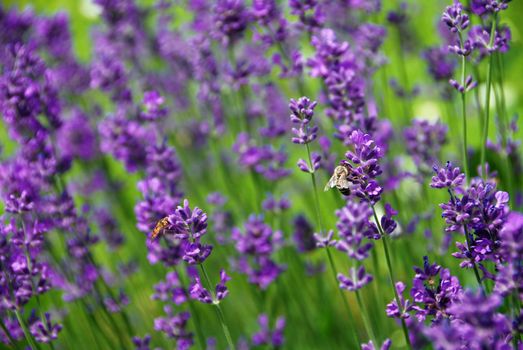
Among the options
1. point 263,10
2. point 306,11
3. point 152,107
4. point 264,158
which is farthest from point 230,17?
point 264,158

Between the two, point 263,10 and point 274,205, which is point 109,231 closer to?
point 274,205

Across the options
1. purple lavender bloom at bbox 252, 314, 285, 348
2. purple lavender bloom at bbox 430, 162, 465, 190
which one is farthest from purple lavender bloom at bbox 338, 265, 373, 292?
purple lavender bloom at bbox 252, 314, 285, 348

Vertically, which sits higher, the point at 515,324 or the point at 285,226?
the point at 515,324

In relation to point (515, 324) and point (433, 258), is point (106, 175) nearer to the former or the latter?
point (433, 258)

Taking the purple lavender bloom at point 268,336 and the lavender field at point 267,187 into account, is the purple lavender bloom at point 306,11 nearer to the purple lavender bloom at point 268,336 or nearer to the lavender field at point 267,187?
the lavender field at point 267,187

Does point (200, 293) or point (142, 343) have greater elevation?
point (200, 293)

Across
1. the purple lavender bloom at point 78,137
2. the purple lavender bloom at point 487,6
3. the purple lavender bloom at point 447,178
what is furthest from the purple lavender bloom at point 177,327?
the purple lavender bloom at point 78,137

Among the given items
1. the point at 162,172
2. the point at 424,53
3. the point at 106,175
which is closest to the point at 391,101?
the point at 424,53
